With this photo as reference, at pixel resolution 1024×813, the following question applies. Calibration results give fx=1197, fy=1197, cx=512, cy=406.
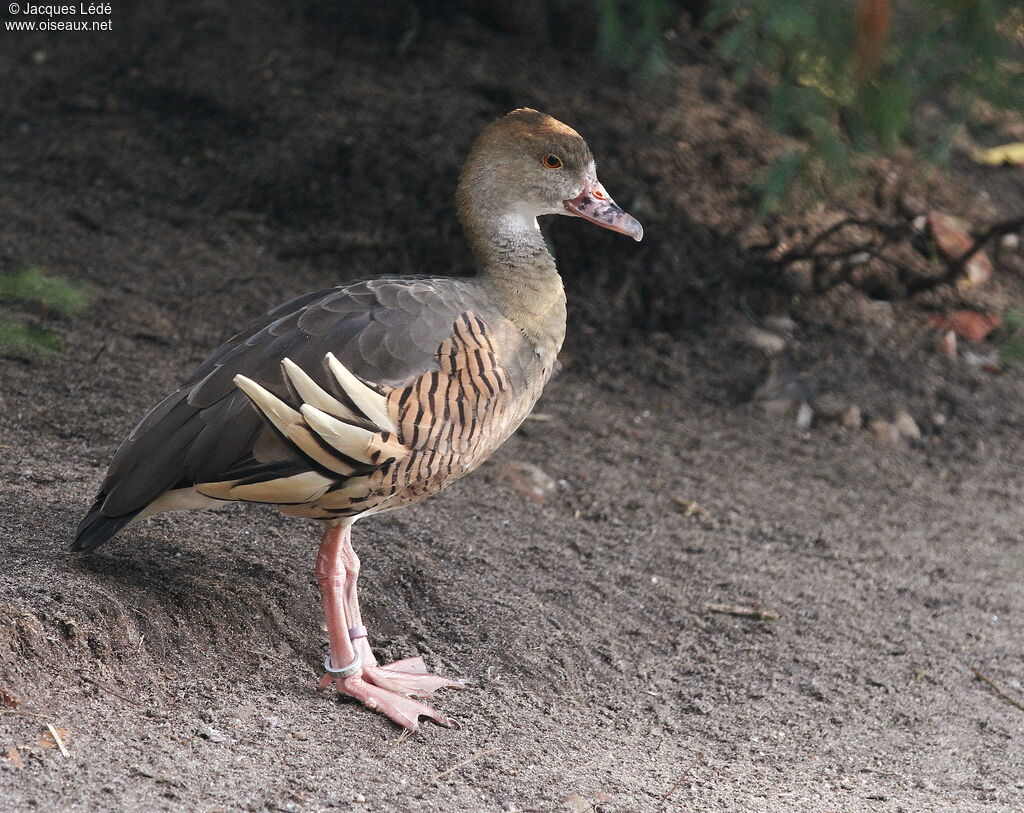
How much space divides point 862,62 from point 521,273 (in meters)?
2.24

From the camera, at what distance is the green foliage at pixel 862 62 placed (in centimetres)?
520

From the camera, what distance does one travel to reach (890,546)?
215 inches

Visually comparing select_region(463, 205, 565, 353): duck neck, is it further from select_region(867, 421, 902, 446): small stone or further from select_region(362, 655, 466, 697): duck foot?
select_region(867, 421, 902, 446): small stone

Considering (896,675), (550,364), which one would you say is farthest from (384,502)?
(896,675)

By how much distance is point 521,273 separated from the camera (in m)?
4.10

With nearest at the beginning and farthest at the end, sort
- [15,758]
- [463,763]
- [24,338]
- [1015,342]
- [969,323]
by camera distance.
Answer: [15,758], [24,338], [463,763], [1015,342], [969,323]

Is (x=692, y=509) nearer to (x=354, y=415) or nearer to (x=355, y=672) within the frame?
(x=355, y=672)

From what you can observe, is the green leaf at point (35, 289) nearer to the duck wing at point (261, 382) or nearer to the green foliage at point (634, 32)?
the duck wing at point (261, 382)

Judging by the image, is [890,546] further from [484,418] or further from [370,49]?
[370,49]

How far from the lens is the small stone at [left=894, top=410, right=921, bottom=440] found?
254 inches

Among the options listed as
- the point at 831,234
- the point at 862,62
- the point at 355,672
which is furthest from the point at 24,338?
the point at 831,234

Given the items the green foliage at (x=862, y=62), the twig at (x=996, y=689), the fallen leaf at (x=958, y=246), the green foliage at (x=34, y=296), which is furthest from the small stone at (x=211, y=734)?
the fallen leaf at (x=958, y=246)

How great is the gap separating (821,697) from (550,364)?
5.16ft

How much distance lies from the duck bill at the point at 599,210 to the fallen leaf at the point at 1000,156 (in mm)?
5057
